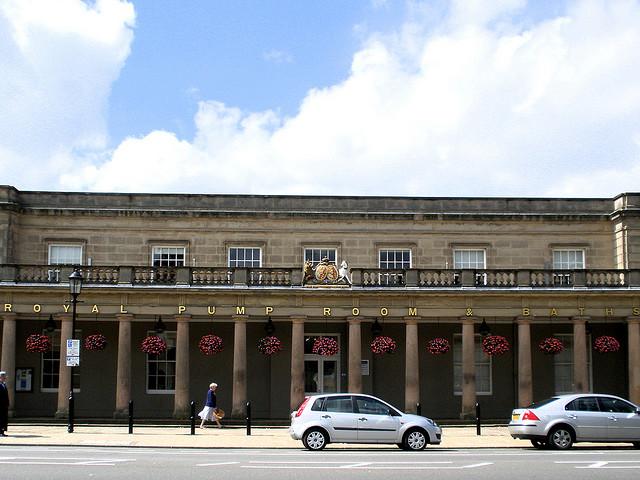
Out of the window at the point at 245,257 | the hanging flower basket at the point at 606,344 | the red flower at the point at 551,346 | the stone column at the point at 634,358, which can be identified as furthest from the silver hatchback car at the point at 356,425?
the window at the point at 245,257

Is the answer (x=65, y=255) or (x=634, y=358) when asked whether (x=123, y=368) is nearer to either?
(x=65, y=255)

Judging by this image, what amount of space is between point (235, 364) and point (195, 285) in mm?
3259

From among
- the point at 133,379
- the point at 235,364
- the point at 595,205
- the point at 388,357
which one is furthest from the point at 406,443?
the point at 595,205

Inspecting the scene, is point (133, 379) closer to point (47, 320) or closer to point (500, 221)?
point (47, 320)

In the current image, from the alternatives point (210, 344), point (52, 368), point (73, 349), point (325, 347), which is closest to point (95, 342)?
point (52, 368)

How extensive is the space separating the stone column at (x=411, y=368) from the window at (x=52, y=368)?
513 inches

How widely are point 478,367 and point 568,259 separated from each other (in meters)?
5.97

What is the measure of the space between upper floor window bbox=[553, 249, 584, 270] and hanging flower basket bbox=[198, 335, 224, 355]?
14.5 metres

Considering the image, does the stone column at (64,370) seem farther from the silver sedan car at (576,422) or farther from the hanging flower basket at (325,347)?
the silver sedan car at (576,422)

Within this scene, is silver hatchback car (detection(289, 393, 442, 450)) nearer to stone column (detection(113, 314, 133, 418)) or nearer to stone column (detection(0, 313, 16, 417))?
stone column (detection(113, 314, 133, 418))

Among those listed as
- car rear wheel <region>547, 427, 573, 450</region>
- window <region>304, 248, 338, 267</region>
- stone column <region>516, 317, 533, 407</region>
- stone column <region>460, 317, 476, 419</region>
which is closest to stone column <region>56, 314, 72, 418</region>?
window <region>304, 248, 338, 267</region>

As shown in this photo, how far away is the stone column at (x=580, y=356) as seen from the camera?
34312 millimetres

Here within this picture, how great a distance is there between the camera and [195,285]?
113 ft

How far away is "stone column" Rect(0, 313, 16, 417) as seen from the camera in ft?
110
